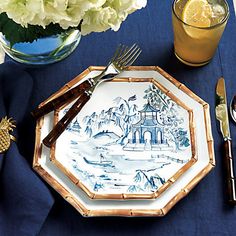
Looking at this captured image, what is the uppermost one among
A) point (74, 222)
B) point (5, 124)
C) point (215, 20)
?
point (215, 20)

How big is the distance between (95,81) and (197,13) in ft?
0.65

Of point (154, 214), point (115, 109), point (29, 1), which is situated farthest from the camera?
point (115, 109)

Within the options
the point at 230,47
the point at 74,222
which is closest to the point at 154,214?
the point at 74,222

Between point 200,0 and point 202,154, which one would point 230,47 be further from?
point 202,154

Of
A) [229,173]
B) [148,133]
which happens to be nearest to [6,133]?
[148,133]

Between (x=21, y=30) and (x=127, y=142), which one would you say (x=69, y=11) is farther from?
(x=127, y=142)

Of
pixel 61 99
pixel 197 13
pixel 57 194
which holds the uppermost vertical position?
pixel 197 13

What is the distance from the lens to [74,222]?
2.19 ft

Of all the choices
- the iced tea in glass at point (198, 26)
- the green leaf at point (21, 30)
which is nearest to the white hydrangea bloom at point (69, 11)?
the green leaf at point (21, 30)

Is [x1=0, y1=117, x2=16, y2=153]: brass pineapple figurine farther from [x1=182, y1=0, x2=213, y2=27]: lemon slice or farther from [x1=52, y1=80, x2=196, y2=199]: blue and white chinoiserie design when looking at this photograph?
[x1=182, y1=0, x2=213, y2=27]: lemon slice

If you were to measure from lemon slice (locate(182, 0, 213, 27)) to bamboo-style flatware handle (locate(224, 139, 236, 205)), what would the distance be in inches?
7.6

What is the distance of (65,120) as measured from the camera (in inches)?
28.7

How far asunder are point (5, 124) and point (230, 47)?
410 millimetres

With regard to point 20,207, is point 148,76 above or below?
above
